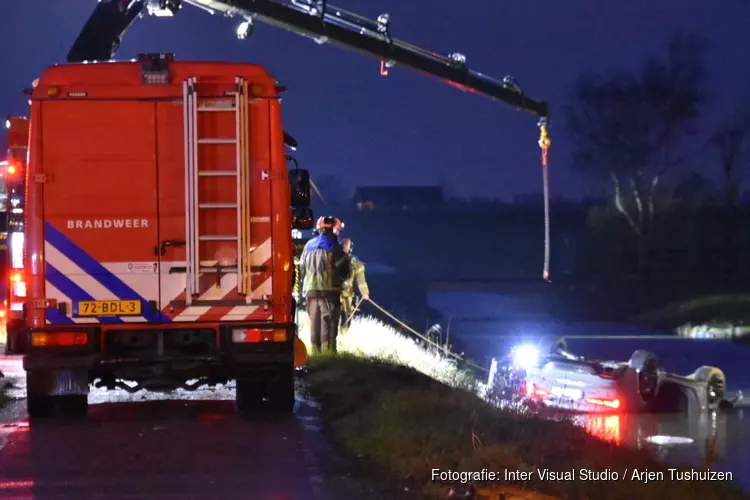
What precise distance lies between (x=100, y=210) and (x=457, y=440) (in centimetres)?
350

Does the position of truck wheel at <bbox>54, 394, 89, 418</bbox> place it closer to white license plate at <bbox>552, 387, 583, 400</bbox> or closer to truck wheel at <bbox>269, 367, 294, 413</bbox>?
truck wheel at <bbox>269, 367, 294, 413</bbox>

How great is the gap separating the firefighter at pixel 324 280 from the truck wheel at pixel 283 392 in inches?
142

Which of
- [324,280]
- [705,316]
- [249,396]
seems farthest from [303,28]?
[705,316]

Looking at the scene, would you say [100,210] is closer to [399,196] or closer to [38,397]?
[38,397]

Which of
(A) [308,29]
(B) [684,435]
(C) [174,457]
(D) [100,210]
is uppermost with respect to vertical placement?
(A) [308,29]

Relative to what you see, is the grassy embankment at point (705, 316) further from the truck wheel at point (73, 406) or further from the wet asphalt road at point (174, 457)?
the truck wheel at point (73, 406)

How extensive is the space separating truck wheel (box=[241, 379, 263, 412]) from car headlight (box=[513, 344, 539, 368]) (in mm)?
3325

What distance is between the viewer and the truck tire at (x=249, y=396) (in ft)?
30.4

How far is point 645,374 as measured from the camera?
417 inches

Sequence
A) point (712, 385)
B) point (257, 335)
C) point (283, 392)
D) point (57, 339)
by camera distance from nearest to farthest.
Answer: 1. point (57, 339)
2. point (257, 335)
3. point (283, 392)
4. point (712, 385)

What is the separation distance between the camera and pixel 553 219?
178ft

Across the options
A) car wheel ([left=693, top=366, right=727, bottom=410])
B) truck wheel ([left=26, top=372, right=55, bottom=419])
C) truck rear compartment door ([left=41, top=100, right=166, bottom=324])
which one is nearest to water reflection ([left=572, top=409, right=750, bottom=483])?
car wheel ([left=693, top=366, right=727, bottom=410])

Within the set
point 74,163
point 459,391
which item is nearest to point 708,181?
point 459,391

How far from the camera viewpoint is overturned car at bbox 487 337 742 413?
10.3 meters
